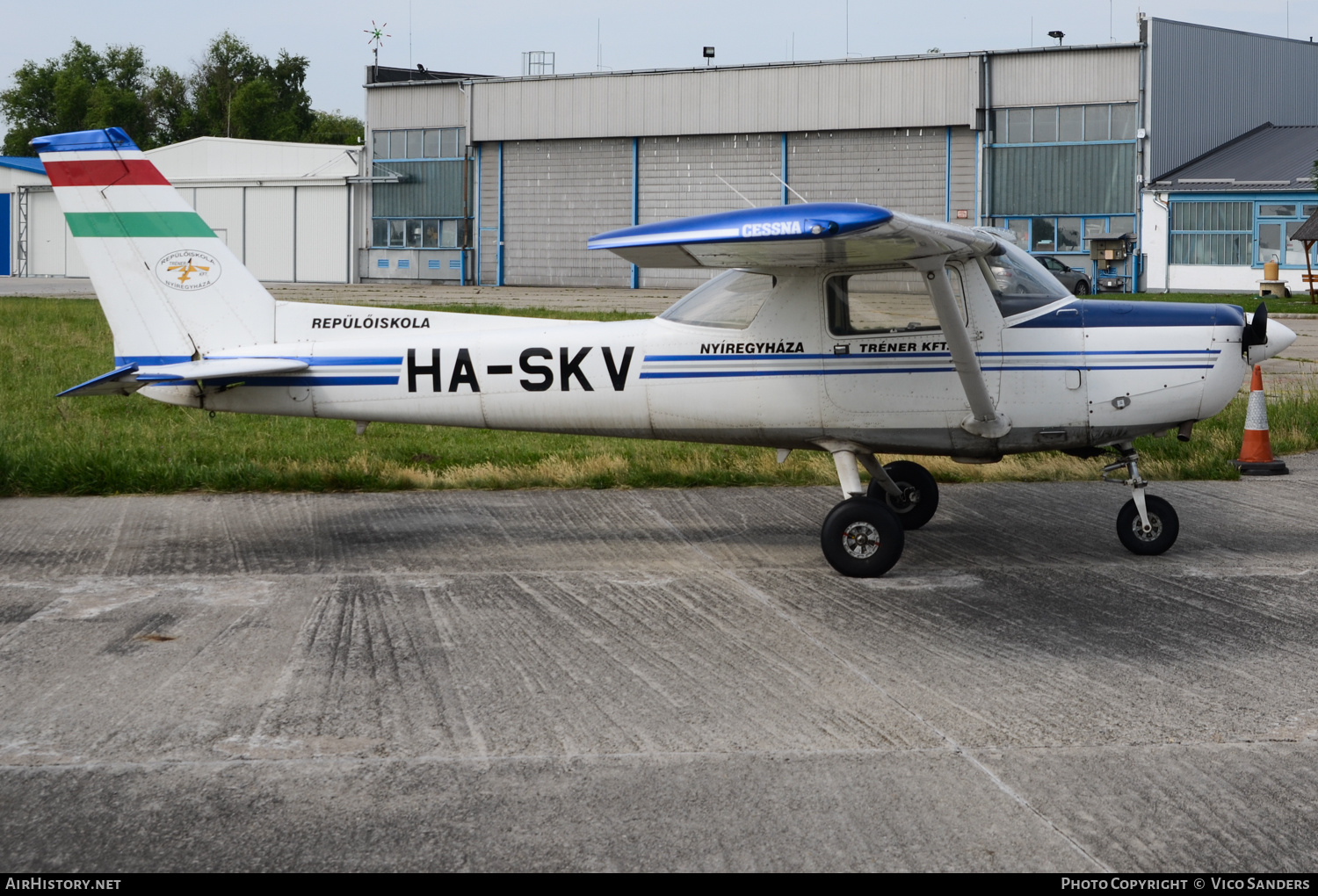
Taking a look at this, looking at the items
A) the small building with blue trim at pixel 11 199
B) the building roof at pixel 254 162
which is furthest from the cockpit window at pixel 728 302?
the small building with blue trim at pixel 11 199

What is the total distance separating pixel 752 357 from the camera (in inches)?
311

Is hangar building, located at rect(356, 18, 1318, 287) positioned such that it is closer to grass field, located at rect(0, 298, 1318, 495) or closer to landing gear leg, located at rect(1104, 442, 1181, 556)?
grass field, located at rect(0, 298, 1318, 495)

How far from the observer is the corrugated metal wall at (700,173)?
45.5 meters

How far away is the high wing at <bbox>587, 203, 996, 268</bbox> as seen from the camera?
5980 millimetres

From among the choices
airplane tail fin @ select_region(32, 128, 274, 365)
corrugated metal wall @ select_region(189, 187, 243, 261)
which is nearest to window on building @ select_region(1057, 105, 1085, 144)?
corrugated metal wall @ select_region(189, 187, 243, 261)

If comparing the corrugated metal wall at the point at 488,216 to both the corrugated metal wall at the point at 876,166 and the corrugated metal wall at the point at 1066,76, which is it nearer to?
the corrugated metal wall at the point at 876,166

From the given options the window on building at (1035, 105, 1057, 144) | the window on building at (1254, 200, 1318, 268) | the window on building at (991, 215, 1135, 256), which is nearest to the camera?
the window on building at (1254, 200, 1318, 268)

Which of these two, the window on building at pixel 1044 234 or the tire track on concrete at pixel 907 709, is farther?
the window on building at pixel 1044 234

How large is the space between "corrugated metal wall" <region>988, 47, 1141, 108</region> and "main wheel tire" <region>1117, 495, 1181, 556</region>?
121 feet

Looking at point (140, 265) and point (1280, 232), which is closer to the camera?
point (140, 265)

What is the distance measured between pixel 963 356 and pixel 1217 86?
41010 mm

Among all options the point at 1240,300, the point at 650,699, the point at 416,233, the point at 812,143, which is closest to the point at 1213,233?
the point at 1240,300

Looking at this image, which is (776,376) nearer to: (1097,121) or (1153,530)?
(1153,530)

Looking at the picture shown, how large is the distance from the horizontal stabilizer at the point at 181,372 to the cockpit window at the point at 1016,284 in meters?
4.21
